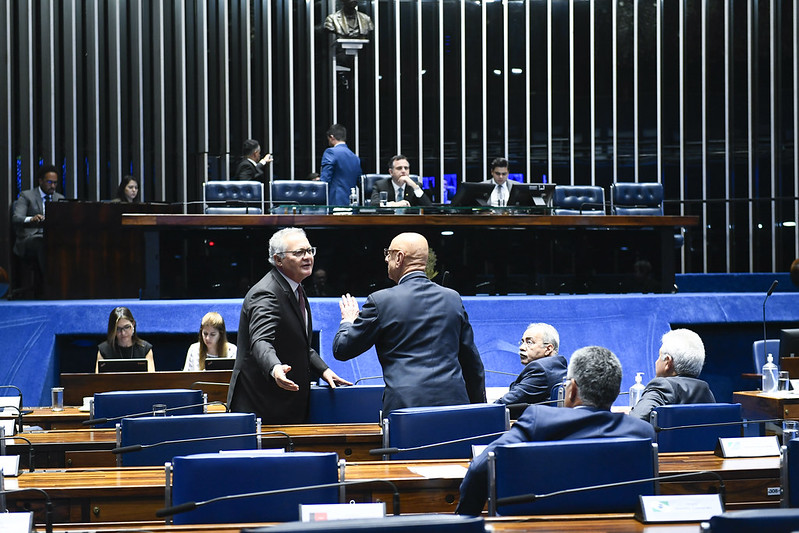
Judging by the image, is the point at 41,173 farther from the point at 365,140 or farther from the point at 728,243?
the point at 728,243

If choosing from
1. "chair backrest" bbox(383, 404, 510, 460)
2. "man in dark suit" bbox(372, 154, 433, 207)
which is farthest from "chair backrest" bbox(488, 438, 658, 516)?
"man in dark suit" bbox(372, 154, 433, 207)

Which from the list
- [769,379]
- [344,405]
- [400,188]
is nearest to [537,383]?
[344,405]

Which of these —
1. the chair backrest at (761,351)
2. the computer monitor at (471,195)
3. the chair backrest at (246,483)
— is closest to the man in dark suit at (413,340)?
the chair backrest at (246,483)

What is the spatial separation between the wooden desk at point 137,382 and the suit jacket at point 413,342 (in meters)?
1.77

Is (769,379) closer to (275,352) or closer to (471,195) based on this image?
(275,352)

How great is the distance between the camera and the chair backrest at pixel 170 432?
3285 mm

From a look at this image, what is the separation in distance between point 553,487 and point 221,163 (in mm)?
10486

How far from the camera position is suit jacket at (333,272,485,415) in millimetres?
3682

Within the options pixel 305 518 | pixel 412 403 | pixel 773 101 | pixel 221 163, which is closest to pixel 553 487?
pixel 305 518

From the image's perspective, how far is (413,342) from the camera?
12.2 ft

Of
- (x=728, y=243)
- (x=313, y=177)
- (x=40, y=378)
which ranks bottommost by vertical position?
(x=40, y=378)

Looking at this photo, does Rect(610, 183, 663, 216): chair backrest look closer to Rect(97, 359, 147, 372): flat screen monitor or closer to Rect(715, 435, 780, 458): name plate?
Rect(97, 359, 147, 372): flat screen monitor

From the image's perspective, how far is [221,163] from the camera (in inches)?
489

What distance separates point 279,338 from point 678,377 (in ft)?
5.33
